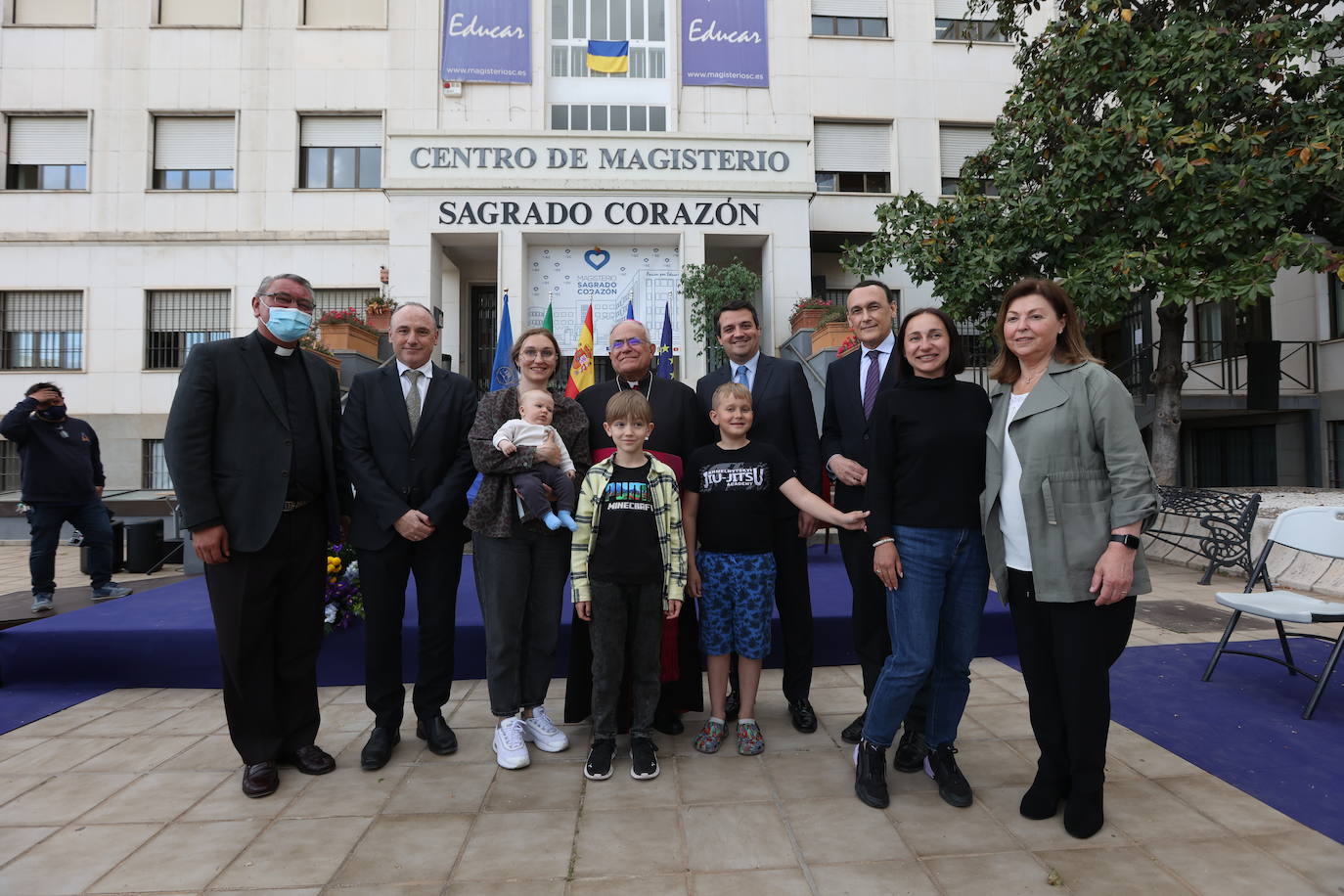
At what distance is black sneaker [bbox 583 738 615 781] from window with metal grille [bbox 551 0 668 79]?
14570 millimetres

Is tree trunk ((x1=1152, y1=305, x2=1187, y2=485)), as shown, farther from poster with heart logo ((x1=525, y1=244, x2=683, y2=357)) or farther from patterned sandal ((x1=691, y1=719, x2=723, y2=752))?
patterned sandal ((x1=691, y1=719, x2=723, y2=752))

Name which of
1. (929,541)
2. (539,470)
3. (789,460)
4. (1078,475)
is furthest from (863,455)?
(539,470)

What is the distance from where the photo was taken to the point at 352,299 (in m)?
14.3

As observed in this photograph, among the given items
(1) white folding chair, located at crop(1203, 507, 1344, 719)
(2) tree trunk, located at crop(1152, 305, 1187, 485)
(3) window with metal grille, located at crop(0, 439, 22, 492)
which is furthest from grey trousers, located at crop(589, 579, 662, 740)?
(3) window with metal grille, located at crop(0, 439, 22, 492)

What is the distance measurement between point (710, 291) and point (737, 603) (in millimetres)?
9863

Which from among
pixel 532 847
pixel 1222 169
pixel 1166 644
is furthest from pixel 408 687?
pixel 1222 169

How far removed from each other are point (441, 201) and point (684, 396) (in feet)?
36.2

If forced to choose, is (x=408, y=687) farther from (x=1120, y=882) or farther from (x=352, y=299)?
(x=352, y=299)

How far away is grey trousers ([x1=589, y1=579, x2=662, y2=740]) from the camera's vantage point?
9.93 ft

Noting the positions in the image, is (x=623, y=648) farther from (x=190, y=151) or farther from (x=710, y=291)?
(x=190, y=151)

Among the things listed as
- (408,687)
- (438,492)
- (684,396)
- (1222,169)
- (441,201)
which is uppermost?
(441,201)

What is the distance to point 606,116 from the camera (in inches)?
563

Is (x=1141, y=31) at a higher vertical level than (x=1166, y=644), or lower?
higher

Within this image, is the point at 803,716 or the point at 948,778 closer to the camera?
the point at 948,778
